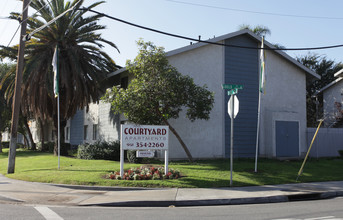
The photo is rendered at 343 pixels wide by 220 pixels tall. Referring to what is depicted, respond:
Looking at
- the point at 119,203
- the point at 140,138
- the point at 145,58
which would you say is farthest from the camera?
the point at 145,58

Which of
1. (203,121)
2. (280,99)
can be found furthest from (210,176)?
(280,99)

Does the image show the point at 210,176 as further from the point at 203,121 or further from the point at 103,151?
the point at 103,151

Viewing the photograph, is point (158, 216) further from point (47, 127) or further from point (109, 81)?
point (47, 127)

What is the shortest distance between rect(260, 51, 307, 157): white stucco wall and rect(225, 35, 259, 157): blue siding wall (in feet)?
2.64

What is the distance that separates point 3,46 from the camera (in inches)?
818

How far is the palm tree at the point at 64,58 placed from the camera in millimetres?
20719

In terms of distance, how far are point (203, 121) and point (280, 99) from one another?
6.15 meters

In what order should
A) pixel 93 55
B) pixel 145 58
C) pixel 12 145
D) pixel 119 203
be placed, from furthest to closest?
pixel 93 55 < pixel 145 58 < pixel 12 145 < pixel 119 203

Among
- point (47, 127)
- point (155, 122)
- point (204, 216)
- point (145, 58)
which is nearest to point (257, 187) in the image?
point (204, 216)

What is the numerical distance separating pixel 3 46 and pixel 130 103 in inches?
421

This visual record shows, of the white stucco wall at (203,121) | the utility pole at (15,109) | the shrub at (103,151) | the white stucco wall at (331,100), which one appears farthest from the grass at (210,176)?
the white stucco wall at (331,100)

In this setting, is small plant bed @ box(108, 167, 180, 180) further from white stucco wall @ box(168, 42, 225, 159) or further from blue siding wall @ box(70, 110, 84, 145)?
blue siding wall @ box(70, 110, 84, 145)

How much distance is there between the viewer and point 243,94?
69.0 feet

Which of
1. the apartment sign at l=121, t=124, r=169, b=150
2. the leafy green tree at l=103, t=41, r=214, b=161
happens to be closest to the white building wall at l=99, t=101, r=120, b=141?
the leafy green tree at l=103, t=41, r=214, b=161
